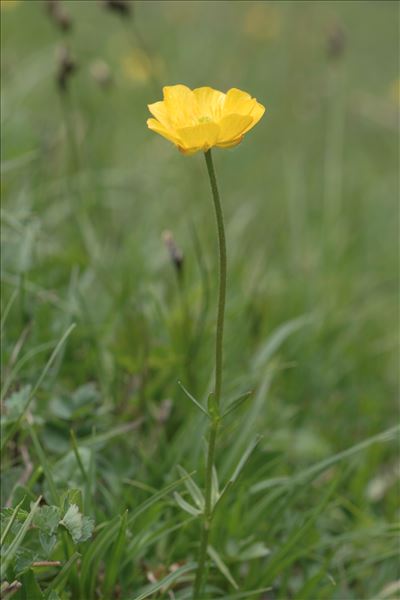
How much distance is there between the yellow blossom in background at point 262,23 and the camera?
16.5 feet

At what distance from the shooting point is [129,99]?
394 cm

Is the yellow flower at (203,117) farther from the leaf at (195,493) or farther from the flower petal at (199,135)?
the leaf at (195,493)

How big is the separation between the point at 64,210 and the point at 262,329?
0.66 metres

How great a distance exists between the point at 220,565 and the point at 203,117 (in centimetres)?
68

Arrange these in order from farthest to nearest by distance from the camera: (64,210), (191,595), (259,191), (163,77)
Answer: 1. (163,77)
2. (259,191)
3. (64,210)
4. (191,595)

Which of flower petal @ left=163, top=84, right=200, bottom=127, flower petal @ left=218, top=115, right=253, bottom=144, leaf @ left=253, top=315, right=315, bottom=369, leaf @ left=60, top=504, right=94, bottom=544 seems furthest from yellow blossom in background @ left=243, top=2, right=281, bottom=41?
leaf @ left=60, top=504, right=94, bottom=544

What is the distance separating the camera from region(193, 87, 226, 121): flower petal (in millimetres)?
1168

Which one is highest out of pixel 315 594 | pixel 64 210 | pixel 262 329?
pixel 64 210

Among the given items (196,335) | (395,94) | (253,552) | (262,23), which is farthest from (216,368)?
(262,23)

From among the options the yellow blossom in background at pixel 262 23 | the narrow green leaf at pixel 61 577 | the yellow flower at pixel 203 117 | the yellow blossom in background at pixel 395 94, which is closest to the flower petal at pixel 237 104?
the yellow flower at pixel 203 117

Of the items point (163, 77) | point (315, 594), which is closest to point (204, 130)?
point (315, 594)

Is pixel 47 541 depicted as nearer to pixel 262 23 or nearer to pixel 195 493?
pixel 195 493

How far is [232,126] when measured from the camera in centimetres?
104

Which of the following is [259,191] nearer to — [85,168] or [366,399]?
[85,168]
